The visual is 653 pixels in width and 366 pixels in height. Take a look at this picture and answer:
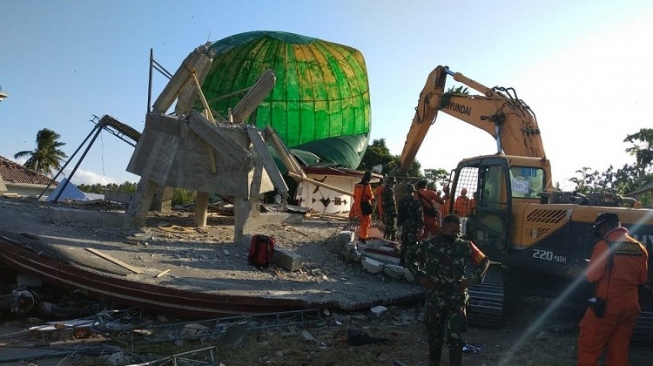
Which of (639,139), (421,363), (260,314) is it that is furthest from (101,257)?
(639,139)

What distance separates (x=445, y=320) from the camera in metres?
6.04

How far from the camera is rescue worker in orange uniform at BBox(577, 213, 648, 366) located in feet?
18.8

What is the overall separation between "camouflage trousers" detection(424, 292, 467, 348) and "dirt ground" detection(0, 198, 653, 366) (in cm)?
75

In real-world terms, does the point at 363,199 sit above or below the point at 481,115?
below

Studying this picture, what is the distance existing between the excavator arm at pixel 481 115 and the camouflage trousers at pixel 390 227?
6.12ft

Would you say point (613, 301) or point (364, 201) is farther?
point (364, 201)

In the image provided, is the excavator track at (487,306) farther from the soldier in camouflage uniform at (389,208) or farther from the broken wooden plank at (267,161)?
the broken wooden plank at (267,161)

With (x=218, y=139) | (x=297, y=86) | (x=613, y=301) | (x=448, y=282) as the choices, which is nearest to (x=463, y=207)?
(x=448, y=282)

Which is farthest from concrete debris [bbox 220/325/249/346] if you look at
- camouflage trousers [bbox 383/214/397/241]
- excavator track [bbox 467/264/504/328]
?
camouflage trousers [bbox 383/214/397/241]

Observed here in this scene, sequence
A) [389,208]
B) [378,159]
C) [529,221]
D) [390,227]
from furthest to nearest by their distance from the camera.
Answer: [378,159] → [390,227] → [389,208] → [529,221]

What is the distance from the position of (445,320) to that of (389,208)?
307 inches

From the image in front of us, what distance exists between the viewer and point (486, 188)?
931 cm

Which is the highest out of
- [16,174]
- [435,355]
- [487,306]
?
[16,174]

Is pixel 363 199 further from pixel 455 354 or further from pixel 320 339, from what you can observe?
pixel 455 354
